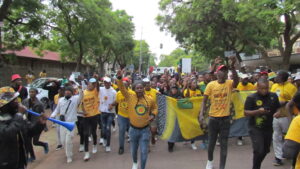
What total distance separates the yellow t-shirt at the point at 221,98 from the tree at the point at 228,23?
942 centimetres

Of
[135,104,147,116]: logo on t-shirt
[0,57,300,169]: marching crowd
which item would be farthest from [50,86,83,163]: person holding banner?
[135,104,147,116]: logo on t-shirt

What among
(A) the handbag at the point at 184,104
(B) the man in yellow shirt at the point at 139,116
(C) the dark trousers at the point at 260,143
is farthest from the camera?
(A) the handbag at the point at 184,104

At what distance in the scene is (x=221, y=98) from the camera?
514cm

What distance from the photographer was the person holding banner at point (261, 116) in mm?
4539

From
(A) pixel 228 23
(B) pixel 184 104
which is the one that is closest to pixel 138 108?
(B) pixel 184 104

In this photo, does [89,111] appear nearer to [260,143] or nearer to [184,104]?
[184,104]

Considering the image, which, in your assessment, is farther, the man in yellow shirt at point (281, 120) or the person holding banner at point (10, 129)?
the man in yellow shirt at point (281, 120)

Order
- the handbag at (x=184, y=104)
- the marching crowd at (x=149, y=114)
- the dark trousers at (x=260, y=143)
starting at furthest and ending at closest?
the handbag at (x=184, y=104) → the dark trousers at (x=260, y=143) → the marching crowd at (x=149, y=114)

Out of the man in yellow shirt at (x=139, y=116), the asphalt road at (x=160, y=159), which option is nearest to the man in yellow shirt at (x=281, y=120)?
the asphalt road at (x=160, y=159)

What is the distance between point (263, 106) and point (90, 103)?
3763mm

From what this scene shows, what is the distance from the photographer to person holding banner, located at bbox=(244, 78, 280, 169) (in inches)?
179

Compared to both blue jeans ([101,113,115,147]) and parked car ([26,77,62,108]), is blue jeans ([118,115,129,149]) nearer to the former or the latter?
blue jeans ([101,113,115,147])

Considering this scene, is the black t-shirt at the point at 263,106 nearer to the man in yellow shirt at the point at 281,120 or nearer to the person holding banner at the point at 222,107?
the person holding banner at the point at 222,107

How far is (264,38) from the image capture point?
21.6 metres
